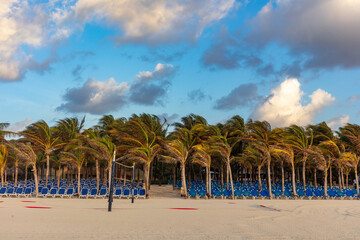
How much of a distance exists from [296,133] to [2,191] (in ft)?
91.1

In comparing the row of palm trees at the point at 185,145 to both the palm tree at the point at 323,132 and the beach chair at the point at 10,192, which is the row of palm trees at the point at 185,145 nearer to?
the palm tree at the point at 323,132

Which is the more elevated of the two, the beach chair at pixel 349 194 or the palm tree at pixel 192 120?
the palm tree at pixel 192 120

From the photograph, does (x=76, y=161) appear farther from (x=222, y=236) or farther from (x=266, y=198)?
(x=222, y=236)

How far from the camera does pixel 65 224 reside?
32.7 ft

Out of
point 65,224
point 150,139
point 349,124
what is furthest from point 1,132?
point 349,124

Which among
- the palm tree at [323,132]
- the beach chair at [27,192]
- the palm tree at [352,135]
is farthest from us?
the palm tree at [323,132]

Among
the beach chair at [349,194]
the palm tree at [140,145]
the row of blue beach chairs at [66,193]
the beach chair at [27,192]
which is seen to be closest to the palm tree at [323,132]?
the beach chair at [349,194]

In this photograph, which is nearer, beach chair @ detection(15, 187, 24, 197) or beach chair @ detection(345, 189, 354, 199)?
beach chair @ detection(15, 187, 24, 197)

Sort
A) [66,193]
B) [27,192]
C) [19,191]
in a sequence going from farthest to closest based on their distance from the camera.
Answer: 1. [19,191]
2. [27,192]
3. [66,193]

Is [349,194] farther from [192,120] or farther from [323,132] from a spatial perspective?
[192,120]

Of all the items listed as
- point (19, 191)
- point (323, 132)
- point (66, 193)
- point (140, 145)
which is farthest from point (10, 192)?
point (323, 132)

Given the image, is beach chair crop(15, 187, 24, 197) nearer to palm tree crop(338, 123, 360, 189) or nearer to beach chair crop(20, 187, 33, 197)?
beach chair crop(20, 187, 33, 197)

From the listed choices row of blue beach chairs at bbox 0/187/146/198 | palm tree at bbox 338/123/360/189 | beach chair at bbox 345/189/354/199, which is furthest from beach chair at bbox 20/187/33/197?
palm tree at bbox 338/123/360/189

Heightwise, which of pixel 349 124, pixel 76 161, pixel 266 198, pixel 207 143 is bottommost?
pixel 266 198
